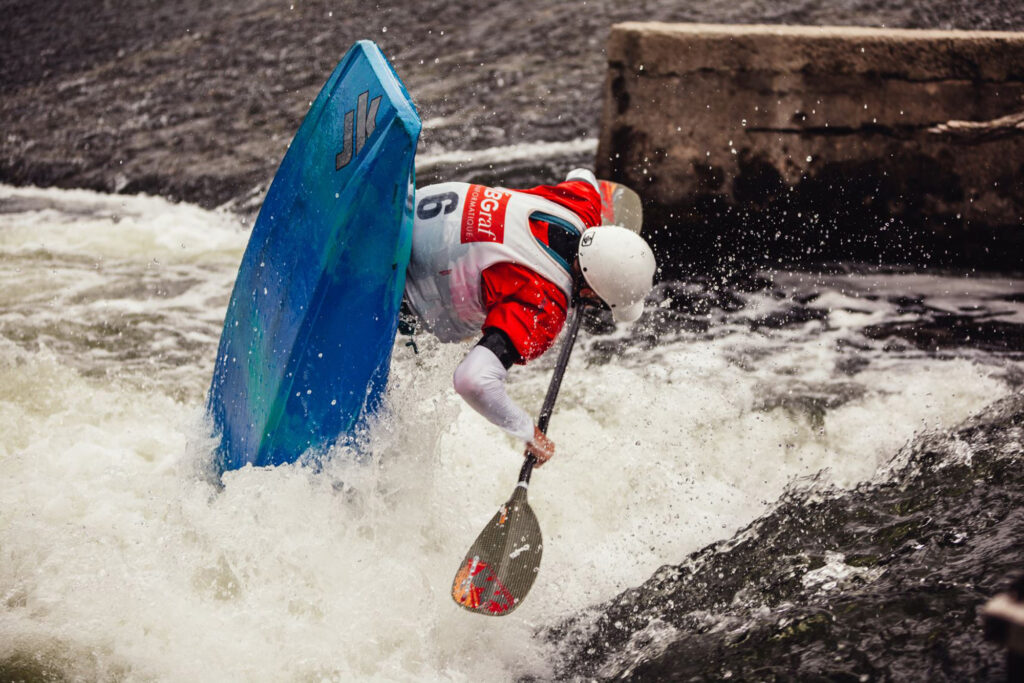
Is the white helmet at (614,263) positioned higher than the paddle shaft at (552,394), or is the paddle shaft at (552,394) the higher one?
the white helmet at (614,263)

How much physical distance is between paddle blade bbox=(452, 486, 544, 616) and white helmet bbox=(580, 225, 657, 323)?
69 cm

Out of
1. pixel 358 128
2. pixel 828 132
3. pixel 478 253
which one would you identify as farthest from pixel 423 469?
pixel 828 132

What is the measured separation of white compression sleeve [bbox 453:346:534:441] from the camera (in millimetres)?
2652

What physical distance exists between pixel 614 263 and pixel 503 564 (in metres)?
0.99

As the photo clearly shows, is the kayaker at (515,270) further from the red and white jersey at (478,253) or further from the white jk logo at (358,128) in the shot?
the white jk logo at (358,128)

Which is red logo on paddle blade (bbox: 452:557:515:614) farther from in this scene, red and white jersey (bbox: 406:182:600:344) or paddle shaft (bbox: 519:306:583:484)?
red and white jersey (bbox: 406:182:600:344)

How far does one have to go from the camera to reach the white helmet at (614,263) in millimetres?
2869

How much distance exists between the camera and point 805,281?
5738 millimetres

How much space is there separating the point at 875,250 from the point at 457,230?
3.84 m

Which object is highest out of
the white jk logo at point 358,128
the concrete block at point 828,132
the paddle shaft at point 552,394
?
the white jk logo at point 358,128

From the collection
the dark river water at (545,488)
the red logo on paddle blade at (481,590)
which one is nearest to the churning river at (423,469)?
the dark river water at (545,488)

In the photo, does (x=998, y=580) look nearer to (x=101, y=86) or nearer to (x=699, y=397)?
(x=699, y=397)

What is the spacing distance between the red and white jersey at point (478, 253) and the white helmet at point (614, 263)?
98 millimetres

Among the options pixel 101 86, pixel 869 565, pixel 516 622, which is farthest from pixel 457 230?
pixel 101 86
